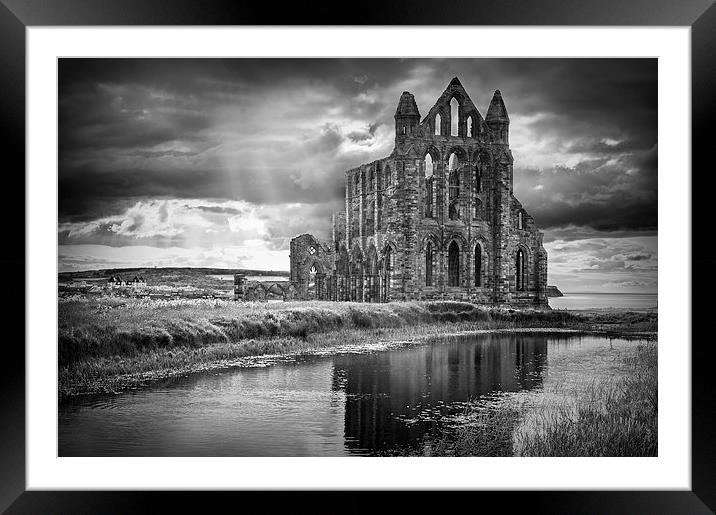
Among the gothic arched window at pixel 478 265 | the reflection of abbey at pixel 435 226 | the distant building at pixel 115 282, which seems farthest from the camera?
the gothic arched window at pixel 478 265

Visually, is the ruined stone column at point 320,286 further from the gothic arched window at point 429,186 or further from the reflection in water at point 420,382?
the gothic arched window at point 429,186

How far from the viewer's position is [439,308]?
580 inches

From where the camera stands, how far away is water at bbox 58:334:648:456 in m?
11.2

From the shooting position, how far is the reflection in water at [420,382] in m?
11.4

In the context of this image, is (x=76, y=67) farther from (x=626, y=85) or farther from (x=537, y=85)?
(x=626, y=85)

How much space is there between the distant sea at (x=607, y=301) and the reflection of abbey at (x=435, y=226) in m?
0.61

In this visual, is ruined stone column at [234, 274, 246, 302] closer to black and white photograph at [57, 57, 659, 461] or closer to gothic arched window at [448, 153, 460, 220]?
black and white photograph at [57, 57, 659, 461]

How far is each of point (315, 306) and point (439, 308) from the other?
2.79 m

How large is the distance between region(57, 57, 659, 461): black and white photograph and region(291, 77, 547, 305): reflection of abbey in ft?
0.81

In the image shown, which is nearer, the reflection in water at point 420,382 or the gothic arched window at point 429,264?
the reflection in water at point 420,382

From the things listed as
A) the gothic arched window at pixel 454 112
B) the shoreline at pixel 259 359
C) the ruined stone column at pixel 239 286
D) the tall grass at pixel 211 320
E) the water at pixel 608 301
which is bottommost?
the shoreline at pixel 259 359

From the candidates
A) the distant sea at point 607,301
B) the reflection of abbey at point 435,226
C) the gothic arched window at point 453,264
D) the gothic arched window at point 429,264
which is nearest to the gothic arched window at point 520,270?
the reflection of abbey at point 435,226
